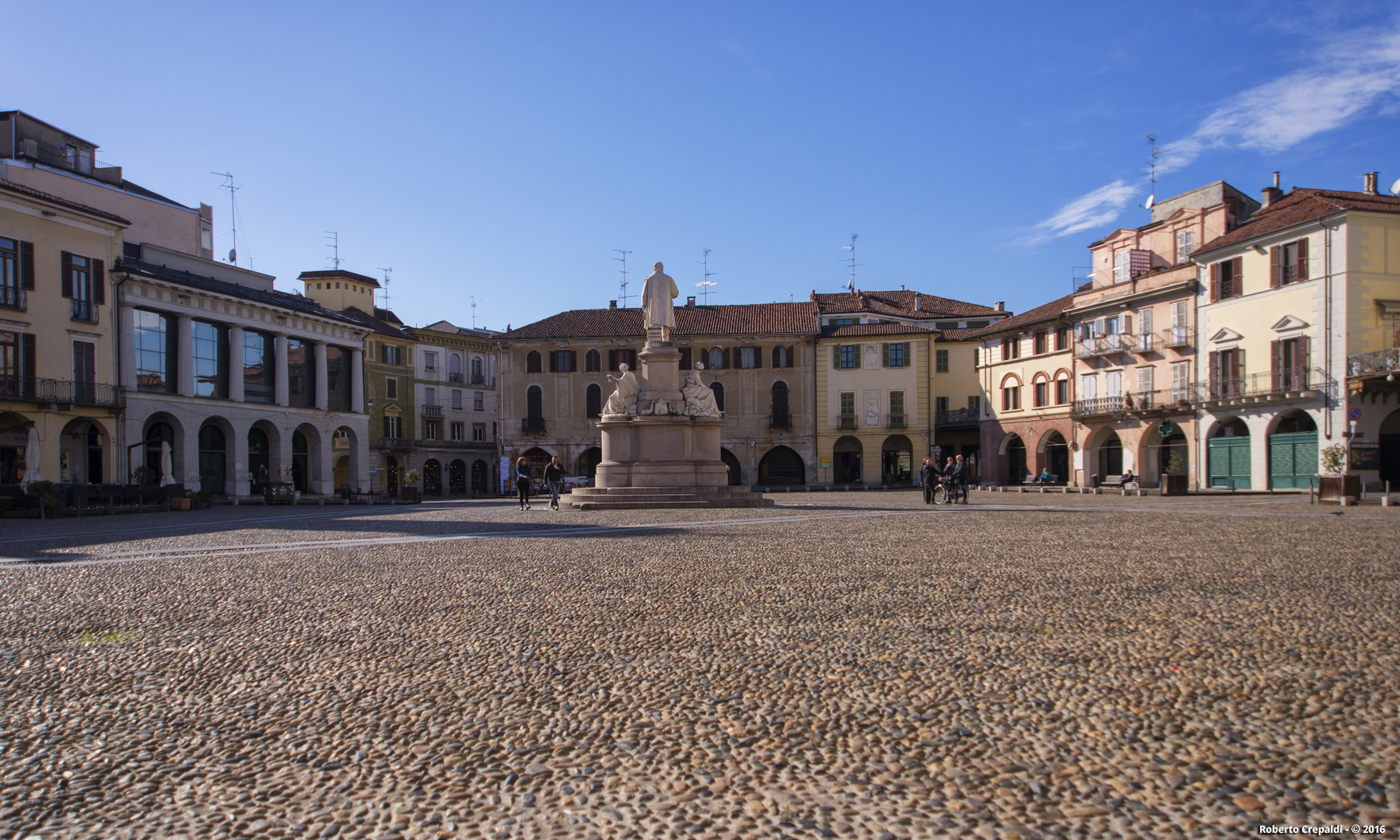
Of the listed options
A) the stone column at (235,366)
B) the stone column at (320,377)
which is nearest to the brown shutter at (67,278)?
the stone column at (235,366)

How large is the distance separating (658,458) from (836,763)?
1965 cm

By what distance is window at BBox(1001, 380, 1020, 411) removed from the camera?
49.3 meters

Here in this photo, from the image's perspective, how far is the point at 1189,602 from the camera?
6.50 metres

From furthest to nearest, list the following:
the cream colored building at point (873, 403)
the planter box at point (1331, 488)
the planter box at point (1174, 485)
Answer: the cream colored building at point (873, 403), the planter box at point (1174, 485), the planter box at point (1331, 488)

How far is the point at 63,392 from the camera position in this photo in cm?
2970

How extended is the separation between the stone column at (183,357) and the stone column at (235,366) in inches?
93.4

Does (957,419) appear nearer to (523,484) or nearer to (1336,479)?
(1336,479)

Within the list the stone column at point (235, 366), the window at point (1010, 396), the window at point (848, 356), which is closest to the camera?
the stone column at point (235, 366)

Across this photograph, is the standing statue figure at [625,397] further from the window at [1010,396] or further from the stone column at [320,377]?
the window at [1010,396]

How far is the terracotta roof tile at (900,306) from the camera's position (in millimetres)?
58062

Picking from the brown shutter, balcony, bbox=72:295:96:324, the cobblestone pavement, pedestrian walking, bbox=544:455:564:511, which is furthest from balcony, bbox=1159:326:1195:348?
the brown shutter

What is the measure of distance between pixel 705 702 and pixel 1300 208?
37848 mm

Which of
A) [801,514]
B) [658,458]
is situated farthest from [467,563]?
[658,458]

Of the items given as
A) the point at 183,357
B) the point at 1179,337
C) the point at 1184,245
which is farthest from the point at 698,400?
the point at 1184,245
